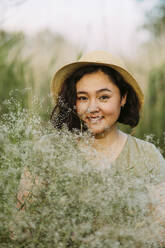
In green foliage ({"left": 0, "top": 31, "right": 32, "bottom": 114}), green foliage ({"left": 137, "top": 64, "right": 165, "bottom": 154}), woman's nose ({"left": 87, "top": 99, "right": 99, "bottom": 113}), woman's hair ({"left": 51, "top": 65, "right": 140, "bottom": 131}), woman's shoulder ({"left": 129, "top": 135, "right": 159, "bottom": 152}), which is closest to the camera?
woman's nose ({"left": 87, "top": 99, "right": 99, "bottom": 113})

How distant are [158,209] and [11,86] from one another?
6.51 feet

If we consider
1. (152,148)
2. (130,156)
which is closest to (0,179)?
(130,156)

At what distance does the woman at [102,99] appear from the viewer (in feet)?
6.77

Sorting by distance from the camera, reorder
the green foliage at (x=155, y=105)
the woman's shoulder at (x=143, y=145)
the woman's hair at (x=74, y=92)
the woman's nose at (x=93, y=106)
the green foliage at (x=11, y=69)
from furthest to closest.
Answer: the green foliage at (x=155, y=105) → the green foliage at (x=11, y=69) → the woman's shoulder at (x=143, y=145) → the woman's hair at (x=74, y=92) → the woman's nose at (x=93, y=106)

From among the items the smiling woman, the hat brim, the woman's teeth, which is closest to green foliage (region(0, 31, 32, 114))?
the hat brim

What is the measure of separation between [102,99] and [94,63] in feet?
0.73

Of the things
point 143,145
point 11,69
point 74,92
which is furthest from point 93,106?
point 11,69

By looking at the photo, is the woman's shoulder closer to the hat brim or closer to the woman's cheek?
the hat brim

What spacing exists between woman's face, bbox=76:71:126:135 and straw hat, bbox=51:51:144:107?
0.08m

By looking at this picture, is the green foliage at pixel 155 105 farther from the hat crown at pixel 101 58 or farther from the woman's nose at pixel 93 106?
the woman's nose at pixel 93 106

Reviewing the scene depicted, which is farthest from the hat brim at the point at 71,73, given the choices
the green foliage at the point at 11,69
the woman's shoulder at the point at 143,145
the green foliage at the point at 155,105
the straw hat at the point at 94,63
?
the green foliage at the point at 155,105

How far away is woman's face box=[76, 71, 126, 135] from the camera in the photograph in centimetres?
205

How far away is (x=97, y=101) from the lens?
2.05 metres

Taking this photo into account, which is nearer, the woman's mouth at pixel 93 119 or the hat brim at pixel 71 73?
the woman's mouth at pixel 93 119
